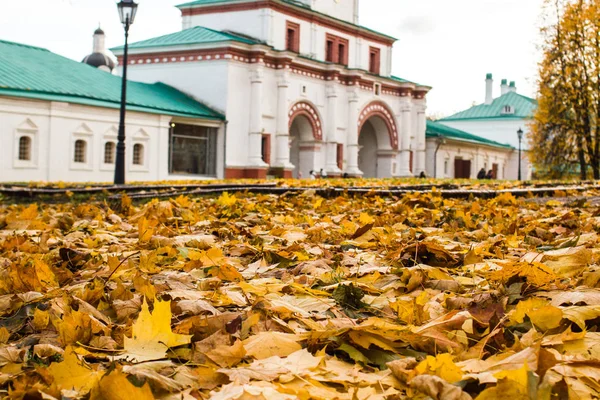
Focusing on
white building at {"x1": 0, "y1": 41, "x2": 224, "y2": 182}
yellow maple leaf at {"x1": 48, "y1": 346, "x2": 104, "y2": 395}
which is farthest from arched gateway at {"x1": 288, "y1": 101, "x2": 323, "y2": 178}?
yellow maple leaf at {"x1": 48, "y1": 346, "x2": 104, "y2": 395}

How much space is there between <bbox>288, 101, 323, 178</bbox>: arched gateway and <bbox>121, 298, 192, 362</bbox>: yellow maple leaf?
40.0 m

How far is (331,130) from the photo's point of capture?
4300 centimetres

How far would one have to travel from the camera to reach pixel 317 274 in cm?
296

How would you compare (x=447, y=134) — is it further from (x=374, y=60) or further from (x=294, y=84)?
(x=294, y=84)

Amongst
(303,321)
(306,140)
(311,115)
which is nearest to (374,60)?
(311,115)

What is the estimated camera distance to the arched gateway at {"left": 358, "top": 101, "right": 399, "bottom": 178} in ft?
158

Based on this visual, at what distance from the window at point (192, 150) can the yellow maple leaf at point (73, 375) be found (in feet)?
111

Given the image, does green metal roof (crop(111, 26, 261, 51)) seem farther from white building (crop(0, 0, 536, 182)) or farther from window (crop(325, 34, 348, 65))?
window (crop(325, 34, 348, 65))

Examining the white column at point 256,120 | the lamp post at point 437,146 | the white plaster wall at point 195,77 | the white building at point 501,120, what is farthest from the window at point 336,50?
the white building at point 501,120

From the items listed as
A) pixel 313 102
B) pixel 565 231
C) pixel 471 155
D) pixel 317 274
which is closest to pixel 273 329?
pixel 317 274

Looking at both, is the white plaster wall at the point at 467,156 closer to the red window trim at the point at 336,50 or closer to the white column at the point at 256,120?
the red window trim at the point at 336,50

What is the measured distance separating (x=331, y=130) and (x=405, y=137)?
25.0 feet

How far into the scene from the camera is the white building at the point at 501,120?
2660 inches

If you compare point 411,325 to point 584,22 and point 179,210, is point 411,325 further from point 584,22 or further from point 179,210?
point 584,22
